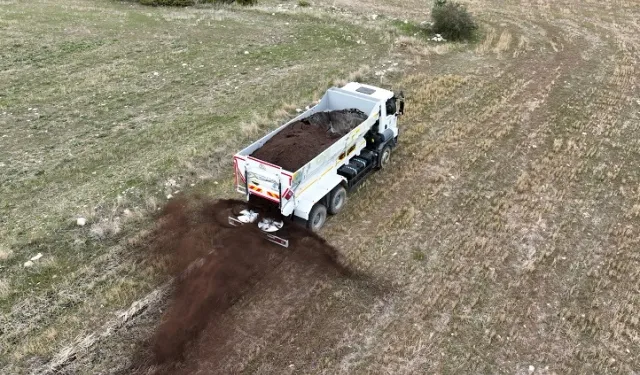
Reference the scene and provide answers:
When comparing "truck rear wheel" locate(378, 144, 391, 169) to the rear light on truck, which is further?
"truck rear wheel" locate(378, 144, 391, 169)

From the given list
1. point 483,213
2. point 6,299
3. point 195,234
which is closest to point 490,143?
point 483,213

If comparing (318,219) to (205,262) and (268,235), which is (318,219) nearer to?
(268,235)

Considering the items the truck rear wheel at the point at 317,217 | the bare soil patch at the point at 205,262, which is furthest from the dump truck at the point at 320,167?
the bare soil patch at the point at 205,262

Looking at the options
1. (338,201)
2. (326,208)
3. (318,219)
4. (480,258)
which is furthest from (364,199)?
(480,258)

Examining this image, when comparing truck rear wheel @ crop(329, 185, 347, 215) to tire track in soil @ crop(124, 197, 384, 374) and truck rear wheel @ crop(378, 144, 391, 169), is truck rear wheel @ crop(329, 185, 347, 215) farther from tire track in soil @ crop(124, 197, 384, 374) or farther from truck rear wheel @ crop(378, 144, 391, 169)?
truck rear wheel @ crop(378, 144, 391, 169)

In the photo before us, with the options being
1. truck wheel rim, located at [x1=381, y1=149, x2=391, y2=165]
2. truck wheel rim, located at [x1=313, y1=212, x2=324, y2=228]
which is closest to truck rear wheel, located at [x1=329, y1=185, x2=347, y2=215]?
truck wheel rim, located at [x1=313, y1=212, x2=324, y2=228]

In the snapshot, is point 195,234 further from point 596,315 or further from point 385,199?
point 596,315
